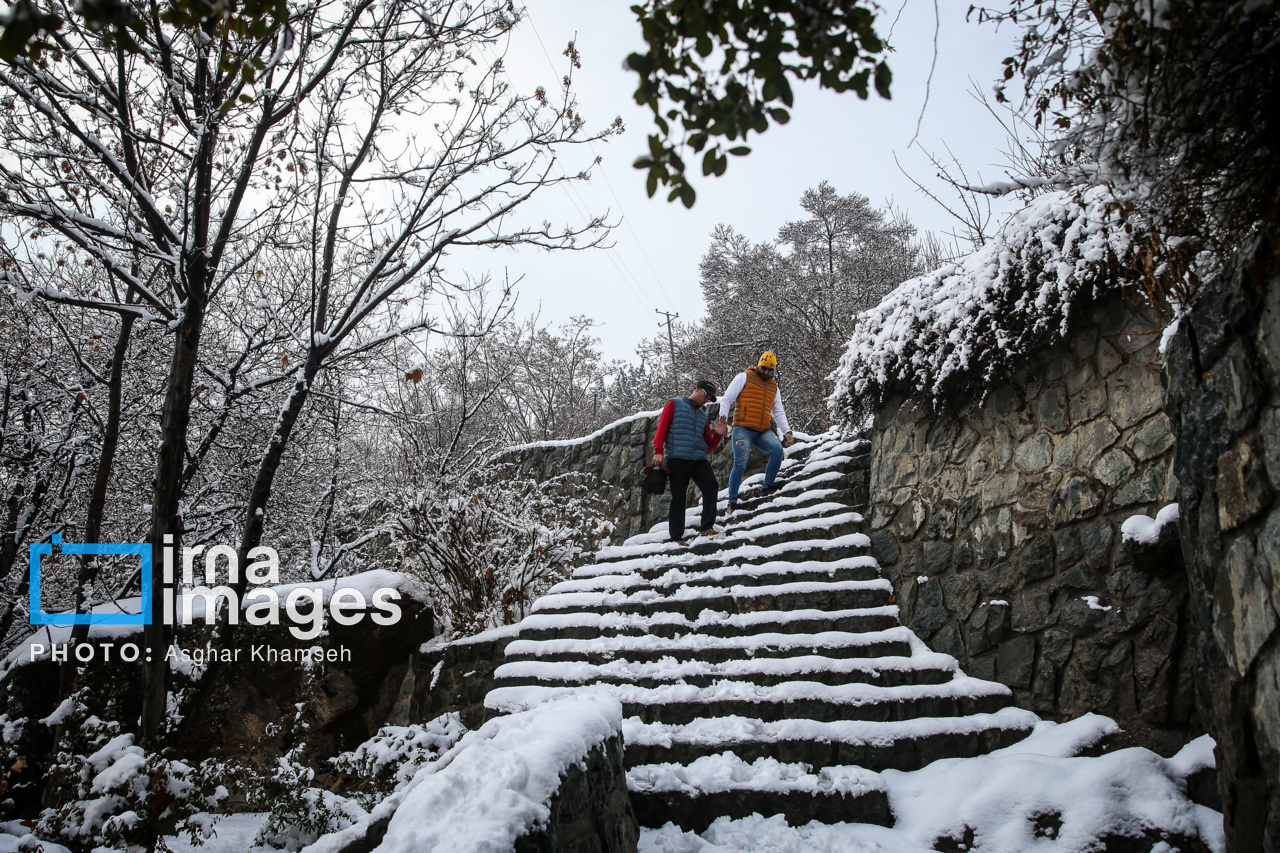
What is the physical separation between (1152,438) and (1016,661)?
1.32m

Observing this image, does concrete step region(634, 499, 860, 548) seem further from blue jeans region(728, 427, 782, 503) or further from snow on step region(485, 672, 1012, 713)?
snow on step region(485, 672, 1012, 713)

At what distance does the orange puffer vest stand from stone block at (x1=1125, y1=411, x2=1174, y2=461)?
3.45 metres

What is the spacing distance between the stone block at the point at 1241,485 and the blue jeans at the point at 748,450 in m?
4.57

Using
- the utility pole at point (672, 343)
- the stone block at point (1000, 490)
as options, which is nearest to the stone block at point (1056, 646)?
the stone block at point (1000, 490)

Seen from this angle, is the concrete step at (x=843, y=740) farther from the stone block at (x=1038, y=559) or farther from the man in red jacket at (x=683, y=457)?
the man in red jacket at (x=683, y=457)

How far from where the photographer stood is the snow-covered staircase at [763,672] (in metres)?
3.19

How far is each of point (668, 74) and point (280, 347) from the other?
765cm

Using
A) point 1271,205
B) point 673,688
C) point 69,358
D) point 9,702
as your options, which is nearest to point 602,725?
point 673,688

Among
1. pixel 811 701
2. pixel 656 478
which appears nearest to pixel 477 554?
pixel 656 478

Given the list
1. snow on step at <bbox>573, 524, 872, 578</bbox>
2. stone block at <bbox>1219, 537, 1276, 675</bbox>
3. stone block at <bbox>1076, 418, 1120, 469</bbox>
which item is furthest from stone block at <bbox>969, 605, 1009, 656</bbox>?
stone block at <bbox>1219, 537, 1276, 675</bbox>

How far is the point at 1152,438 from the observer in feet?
10.6

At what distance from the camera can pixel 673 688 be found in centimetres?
411

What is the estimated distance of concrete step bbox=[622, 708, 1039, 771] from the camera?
336 centimetres

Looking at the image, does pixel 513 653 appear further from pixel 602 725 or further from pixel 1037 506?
pixel 1037 506
